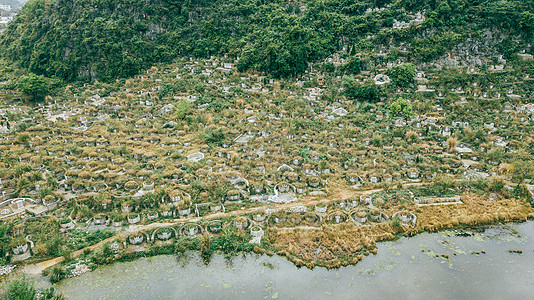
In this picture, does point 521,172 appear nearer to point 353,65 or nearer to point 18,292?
point 353,65

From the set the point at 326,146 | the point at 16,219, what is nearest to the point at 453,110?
the point at 326,146

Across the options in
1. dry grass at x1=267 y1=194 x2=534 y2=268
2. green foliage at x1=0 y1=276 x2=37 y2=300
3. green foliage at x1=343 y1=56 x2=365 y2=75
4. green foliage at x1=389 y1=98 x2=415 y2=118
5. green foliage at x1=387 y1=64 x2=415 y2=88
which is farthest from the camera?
green foliage at x1=343 y1=56 x2=365 y2=75

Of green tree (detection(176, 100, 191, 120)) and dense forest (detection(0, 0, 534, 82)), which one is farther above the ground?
dense forest (detection(0, 0, 534, 82))

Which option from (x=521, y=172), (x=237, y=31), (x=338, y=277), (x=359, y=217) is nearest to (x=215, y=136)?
(x=359, y=217)

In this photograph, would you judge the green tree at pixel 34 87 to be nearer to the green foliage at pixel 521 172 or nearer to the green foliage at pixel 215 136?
the green foliage at pixel 215 136

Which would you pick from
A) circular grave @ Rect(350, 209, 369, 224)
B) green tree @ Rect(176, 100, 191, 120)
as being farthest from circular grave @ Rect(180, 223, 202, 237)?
green tree @ Rect(176, 100, 191, 120)

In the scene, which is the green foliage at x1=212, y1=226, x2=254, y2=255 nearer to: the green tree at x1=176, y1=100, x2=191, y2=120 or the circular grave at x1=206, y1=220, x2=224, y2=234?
the circular grave at x1=206, y1=220, x2=224, y2=234

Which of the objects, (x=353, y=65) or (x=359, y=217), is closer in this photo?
(x=359, y=217)
